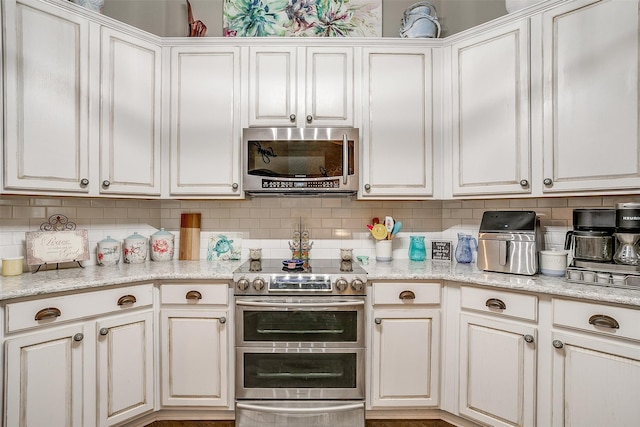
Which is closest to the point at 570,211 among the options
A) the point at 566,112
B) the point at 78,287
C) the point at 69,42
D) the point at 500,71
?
the point at 566,112

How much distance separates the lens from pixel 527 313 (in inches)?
67.4

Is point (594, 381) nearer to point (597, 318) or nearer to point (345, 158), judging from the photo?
point (597, 318)

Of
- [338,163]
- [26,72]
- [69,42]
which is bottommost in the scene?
[338,163]

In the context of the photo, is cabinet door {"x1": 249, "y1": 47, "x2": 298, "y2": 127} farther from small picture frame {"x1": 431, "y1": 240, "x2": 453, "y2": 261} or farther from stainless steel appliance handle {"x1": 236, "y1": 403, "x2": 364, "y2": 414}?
stainless steel appliance handle {"x1": 236, "y1": 403, "x2": 364, "y2": 414}

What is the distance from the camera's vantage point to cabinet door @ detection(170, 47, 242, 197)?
228 cm

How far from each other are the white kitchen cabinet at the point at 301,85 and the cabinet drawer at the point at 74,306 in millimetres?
1249

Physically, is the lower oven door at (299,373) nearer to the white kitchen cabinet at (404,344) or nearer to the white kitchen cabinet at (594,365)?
the white kitchen cabinet at (404,344)

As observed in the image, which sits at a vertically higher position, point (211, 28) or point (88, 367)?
point (211, 28)

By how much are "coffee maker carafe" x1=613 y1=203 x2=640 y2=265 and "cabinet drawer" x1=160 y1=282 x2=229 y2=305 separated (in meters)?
2.02

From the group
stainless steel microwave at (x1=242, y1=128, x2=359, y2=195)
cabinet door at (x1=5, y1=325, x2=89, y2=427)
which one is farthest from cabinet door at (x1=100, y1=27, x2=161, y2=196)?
cabinet door at (x1=5, y1=325, x2=89, y2=427)

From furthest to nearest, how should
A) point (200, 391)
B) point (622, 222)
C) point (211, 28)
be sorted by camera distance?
point (211, 28) → point (200, 391) → point (622, 222)

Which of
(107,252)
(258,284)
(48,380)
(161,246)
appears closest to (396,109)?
(258,284)

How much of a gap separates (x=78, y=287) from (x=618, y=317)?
2.46 metres

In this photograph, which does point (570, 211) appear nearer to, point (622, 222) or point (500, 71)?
point (622, 222)
